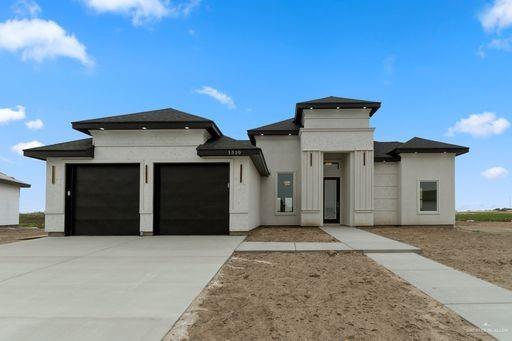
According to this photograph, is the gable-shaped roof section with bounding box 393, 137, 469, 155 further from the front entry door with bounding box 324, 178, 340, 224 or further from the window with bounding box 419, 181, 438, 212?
the front entry door with bounding box 324, 178, 340, 224

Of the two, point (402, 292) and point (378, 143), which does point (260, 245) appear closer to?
point (402, 292)

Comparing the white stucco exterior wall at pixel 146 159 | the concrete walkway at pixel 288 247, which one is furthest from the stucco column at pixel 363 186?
the concrete walkway at pixel 288 247

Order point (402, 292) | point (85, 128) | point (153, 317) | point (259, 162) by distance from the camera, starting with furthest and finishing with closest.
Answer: point (259, 162)
point (85, 128)
point (402, 292)
point (153, 317)

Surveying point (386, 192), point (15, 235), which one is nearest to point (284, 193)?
point (386, 192)

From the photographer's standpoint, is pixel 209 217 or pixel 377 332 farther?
pixel 209 217

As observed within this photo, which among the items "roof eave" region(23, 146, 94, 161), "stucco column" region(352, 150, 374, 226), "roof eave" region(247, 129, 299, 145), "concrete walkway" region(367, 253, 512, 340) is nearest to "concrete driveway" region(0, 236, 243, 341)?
"concrete walkway" region(367, 253, 512, 340)

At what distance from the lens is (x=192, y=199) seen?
14.0 metres

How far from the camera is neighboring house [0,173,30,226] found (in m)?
23.5

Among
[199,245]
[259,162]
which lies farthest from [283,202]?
[199,245]

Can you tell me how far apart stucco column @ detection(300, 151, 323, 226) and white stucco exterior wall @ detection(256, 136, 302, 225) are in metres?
1.15

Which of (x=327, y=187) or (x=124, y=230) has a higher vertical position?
(x=327, y=187)

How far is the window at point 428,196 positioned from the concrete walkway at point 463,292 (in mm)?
11812

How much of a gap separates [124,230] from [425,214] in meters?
14.7

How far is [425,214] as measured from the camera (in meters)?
19.4
